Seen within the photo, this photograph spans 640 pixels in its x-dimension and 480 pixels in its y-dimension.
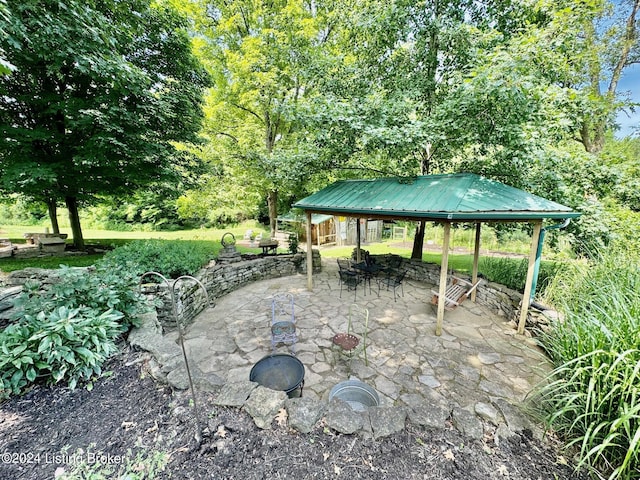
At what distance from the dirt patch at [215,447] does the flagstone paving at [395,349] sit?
0.87 metres

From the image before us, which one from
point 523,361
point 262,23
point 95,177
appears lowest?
point 523,361

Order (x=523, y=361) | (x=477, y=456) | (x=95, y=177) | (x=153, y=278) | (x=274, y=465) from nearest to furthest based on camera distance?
(x=274, y=465), (x=477, y=456), (x=523, y=361), (x=153, y=278), (x=95, y=177)

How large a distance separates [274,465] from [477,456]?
1.57m

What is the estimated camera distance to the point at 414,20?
21.4ft

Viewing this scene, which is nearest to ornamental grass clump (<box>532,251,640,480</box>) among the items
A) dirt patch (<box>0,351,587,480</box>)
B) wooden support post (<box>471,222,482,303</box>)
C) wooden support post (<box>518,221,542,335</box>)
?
dirt patch (<box>0,351,587,480</box>)

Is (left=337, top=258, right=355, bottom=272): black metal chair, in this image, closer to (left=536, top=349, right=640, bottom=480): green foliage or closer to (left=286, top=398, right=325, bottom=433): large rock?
(left=286, top=398, right=325, bottom=433): large rock

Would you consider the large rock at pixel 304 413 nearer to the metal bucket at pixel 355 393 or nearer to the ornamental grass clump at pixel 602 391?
the metal bucket at pixel 355 393

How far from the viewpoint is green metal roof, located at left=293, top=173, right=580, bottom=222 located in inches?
159

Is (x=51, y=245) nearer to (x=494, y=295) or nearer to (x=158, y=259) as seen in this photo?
(x=158, y=259)

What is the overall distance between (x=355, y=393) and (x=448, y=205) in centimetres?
328

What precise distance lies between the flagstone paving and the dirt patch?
2.85 ft

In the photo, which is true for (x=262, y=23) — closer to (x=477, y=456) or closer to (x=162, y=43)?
(x=162, y=43)

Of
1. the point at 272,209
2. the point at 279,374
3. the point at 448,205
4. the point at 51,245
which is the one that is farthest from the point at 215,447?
the point at 272,209

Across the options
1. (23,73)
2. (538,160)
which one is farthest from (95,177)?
(538,160)
